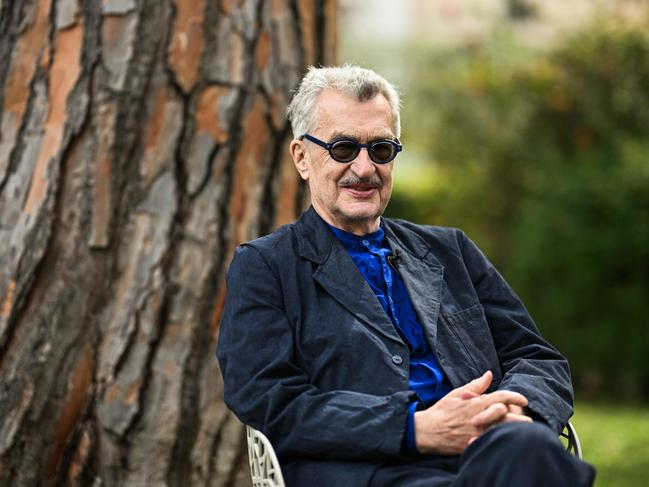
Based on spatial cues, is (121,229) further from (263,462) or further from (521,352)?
(521,352)

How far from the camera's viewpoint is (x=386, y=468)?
275 centimetres

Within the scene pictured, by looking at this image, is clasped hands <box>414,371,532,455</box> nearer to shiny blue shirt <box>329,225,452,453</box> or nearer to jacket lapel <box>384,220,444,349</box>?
shiny blue shirt <box>329,225,452,453</box>

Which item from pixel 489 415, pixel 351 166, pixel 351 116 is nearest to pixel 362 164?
pixel 351 166

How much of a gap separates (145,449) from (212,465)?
0.93 feet

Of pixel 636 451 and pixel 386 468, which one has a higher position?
pixel 386 468

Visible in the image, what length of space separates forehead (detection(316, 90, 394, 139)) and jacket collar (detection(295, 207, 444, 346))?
11.9 inches

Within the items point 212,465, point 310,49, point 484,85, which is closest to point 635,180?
point 484,85

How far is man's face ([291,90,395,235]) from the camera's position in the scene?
123 inches

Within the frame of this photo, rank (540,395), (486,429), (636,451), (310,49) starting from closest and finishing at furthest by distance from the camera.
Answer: (486,429) → (540,395) → (310,49) → (636,451)

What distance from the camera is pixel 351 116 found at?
10.2 ft

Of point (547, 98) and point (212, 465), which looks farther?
point (547, 98)

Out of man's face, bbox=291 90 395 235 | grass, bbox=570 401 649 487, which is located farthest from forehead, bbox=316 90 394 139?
grass, bbox=570 401 649 487

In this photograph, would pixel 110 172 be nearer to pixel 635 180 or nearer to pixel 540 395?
pixel 540 395

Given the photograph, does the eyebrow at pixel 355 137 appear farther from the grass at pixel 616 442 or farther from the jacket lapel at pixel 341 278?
the grass at pixel 616 442
